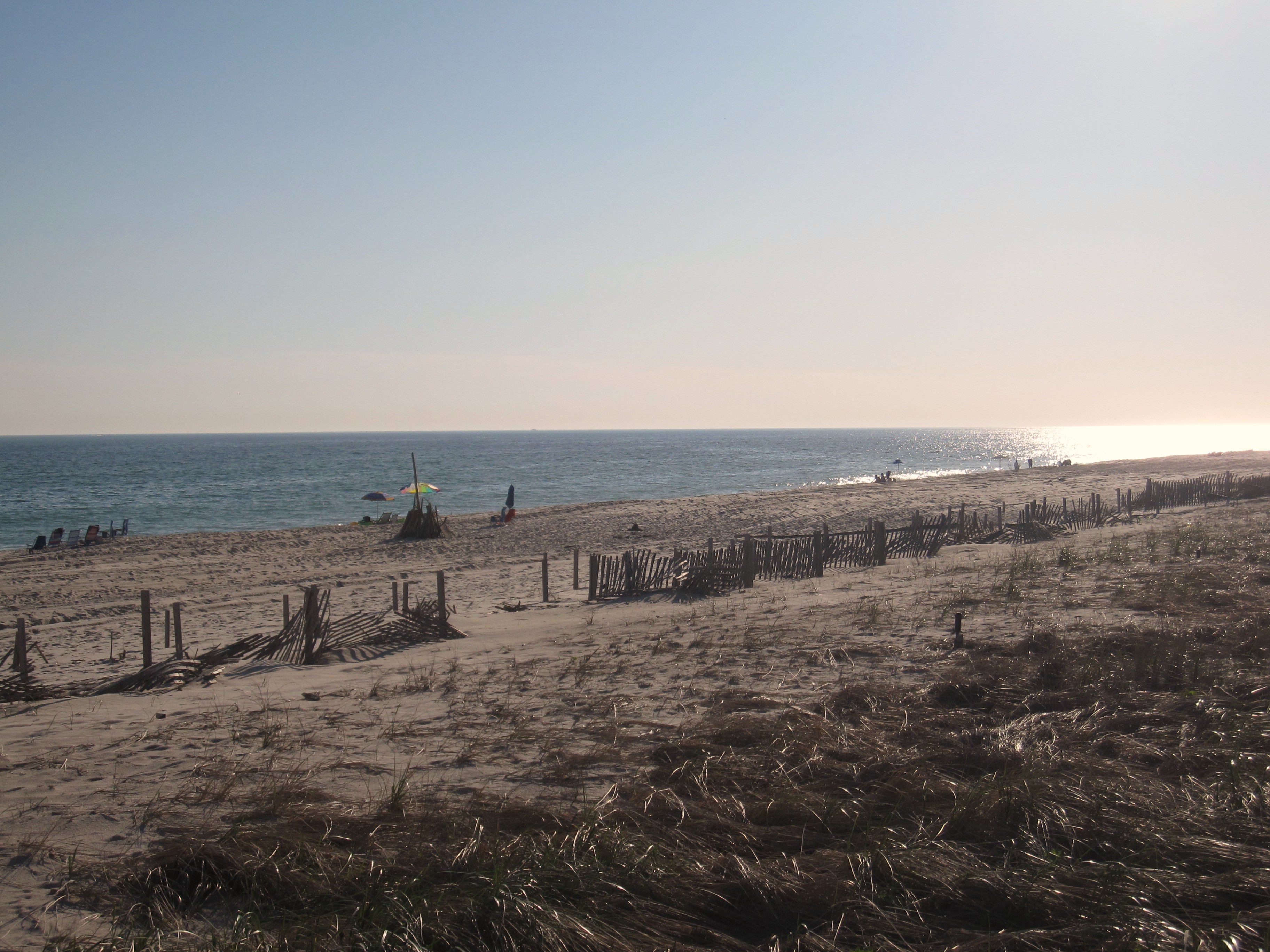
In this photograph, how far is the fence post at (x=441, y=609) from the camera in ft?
34.7

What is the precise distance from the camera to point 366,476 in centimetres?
6669

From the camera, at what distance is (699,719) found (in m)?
5.69

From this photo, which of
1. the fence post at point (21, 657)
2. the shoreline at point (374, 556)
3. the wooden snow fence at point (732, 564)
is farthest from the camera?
the shoreline at point (374, 556)

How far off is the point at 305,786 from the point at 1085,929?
12.9 feet

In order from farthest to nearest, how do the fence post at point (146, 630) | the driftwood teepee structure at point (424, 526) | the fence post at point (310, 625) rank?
the driftwood teepee structure at point (424, 526) → the fence post at point (310, 625) → the fence post at point (146, 630)

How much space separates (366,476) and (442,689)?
63.5 m

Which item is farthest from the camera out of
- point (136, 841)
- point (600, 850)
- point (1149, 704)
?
point (1149, 704)

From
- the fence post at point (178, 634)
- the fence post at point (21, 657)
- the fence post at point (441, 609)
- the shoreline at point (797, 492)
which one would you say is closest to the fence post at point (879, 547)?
the fence post at point (441, 609)

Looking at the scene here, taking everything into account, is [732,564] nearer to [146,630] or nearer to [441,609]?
[441,609]

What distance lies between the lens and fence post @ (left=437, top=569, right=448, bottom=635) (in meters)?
10.6

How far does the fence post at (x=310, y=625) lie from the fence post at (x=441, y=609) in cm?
163

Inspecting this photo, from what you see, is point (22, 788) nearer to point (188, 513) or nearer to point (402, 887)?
point (402, 887)

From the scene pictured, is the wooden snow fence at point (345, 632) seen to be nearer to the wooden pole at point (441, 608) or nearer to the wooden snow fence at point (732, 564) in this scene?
the wooden pole at point (441, 608)

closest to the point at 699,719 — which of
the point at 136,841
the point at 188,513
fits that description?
the point at 136,841
